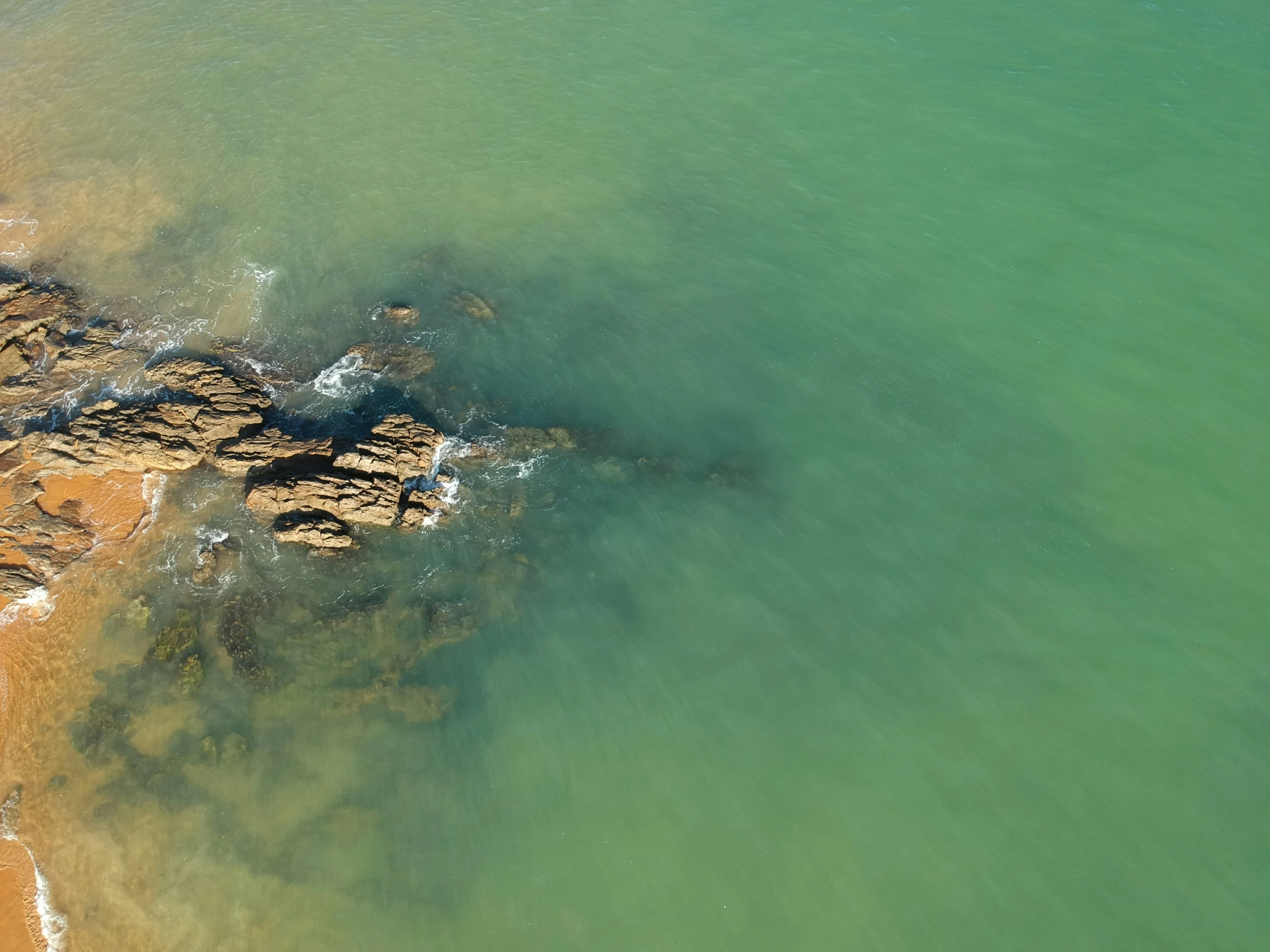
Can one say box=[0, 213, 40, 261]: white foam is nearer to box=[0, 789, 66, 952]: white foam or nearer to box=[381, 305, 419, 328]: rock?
box=[381, 305, 419, 328]: rock

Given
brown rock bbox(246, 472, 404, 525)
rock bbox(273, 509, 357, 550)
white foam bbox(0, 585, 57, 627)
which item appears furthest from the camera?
brown rock bbox(246, 472, 404, 525)

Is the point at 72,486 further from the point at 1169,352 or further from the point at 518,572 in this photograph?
the point at 1169,352

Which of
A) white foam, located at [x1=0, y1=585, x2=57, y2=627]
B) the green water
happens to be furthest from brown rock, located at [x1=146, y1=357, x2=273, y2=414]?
white foam, located at [x1=0, y1=585, x2=57, y2=627]

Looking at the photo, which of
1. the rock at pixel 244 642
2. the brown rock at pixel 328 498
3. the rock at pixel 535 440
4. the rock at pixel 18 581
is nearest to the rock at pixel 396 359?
the rock at pixel 535 440

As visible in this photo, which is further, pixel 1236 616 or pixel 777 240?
pixel 777 240

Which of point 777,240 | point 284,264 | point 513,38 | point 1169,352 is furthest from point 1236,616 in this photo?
point 513,38
